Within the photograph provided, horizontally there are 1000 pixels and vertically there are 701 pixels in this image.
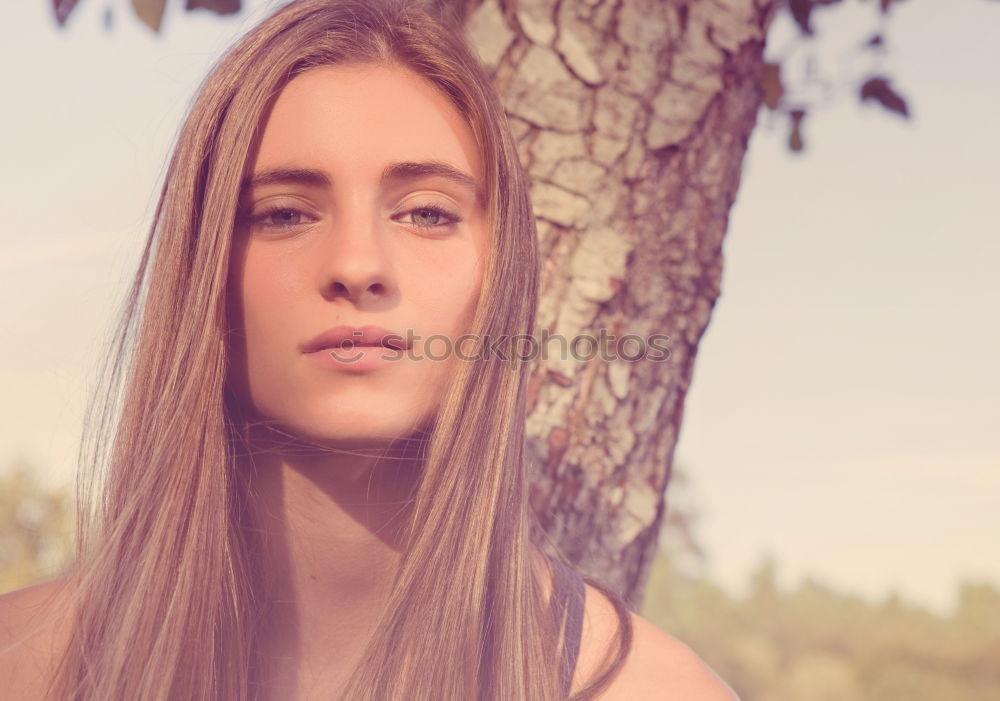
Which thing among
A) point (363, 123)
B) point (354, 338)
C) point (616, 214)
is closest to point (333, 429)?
point (354, 338)

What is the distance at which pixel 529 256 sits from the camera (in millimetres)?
2027

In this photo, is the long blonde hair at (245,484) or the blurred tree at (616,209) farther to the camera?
the blurred tree at (616,209)

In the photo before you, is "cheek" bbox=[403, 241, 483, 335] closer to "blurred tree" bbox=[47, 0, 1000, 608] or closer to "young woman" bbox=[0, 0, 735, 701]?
"young woman" bbox=[0, 0, 735, 701]

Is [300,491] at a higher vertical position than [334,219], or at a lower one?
lower

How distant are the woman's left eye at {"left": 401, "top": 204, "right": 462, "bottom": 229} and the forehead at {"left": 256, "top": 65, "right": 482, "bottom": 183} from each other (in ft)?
0.32

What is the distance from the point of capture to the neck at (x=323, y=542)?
6.37 feet

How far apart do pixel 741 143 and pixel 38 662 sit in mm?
2171

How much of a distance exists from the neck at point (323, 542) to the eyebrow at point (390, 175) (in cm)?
52

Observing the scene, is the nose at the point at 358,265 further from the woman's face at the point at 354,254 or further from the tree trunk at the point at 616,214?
the tree trunk at the point at 616,214

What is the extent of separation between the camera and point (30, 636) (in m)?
1.98

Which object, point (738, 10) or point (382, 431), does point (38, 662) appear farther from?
point (738, 10)

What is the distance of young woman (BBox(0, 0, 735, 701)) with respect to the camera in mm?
1792

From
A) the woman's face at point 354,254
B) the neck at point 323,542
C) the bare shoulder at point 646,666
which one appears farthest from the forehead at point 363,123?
the bare shoulder at point 646,666

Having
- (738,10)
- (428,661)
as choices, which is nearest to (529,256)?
(428,661)
